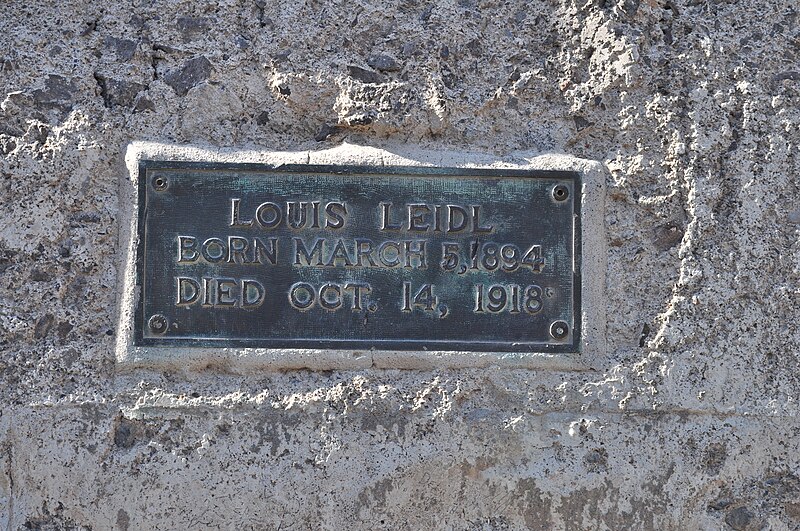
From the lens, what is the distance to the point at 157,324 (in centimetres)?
184

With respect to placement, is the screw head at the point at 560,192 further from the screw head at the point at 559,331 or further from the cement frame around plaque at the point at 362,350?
the screw head at the point at 559,331

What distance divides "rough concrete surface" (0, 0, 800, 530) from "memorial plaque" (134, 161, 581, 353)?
2.8 inches

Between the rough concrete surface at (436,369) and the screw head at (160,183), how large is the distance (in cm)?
7

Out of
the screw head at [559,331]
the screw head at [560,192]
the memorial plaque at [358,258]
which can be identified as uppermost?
the screw head at [560,192]

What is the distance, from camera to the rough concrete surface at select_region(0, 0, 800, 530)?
1.80m

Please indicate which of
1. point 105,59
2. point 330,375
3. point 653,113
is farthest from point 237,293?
point 653,113

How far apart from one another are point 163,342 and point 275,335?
0.22 metres

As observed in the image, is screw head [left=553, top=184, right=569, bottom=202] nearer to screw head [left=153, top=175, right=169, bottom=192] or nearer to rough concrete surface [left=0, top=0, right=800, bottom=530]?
rough concrete surface [left=0, top=0, right=800, bottom=530]

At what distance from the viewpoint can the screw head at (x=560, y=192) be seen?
1.90 metres

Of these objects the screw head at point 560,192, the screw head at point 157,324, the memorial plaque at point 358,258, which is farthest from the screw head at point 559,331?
the screw head at point 157,324

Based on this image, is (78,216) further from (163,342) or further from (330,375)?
(330,375)

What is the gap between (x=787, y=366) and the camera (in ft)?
6.08

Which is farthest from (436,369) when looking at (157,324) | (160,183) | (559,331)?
(160,183)

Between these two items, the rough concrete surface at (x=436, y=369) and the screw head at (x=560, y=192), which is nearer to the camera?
the rough concrete surface at (x=436, y=369)
